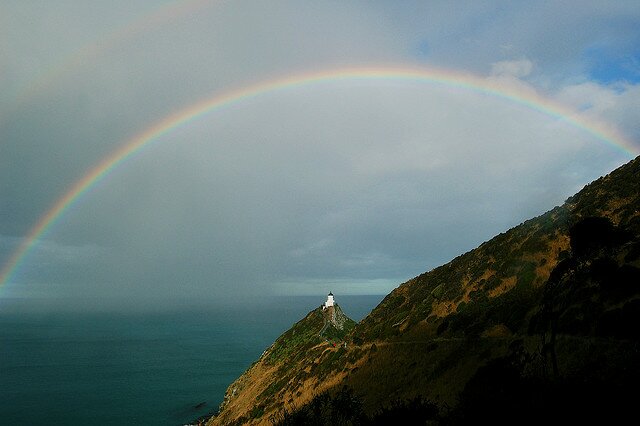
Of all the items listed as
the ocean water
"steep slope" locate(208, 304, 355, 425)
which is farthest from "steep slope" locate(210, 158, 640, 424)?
the ocean water

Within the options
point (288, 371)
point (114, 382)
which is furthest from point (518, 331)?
point (114, 382)

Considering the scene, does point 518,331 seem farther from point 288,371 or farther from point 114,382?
point 114,382

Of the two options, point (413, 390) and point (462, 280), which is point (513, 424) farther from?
point (462, 280)

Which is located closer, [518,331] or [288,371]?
[518,331]

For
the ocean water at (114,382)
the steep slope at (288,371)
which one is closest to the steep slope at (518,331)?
the steep slope at (288,371)

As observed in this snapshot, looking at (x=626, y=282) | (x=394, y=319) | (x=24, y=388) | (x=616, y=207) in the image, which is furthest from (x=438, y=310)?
(x=24, y=388)
